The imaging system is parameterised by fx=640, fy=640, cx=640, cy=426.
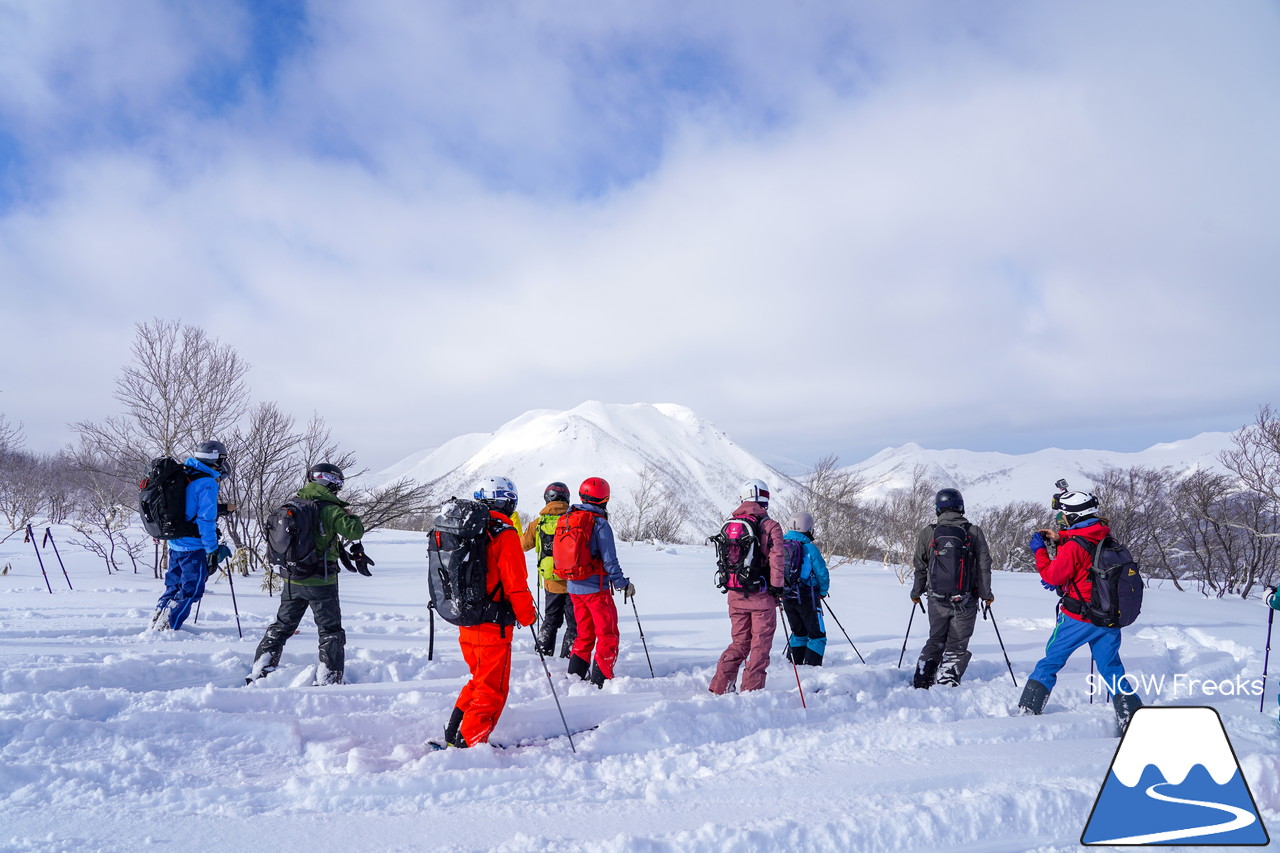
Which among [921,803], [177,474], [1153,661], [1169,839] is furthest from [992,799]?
[177,474]

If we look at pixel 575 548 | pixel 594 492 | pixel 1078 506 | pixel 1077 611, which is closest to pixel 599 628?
pixel 575 548

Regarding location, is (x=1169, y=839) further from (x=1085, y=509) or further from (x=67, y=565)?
(x=67, y=565)

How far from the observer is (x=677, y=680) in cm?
623

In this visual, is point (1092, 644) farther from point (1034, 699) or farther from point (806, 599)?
point (806, 599)

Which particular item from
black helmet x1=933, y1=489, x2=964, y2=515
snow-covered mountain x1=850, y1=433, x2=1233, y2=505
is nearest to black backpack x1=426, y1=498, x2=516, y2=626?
black helmet x1=933, y1=489, x2=964, y2=515

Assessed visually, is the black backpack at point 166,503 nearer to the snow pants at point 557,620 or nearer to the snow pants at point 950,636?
the snow pants at point 557,620

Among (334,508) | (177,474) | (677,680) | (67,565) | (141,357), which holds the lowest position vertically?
(677,680)

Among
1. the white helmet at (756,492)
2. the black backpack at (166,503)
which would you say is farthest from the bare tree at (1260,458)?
the black backpack at (166,503)

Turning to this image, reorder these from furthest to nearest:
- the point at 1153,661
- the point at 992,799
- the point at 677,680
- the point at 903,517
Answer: the point at 903,517
the point at 1153,661
the point at 677,680
the point at 992,799

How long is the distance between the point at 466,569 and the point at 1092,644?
491 centimetres

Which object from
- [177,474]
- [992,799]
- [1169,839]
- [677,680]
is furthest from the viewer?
[177,474]

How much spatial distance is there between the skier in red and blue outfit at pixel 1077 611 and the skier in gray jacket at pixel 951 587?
0.65 metres

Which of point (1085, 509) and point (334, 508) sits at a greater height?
point (334, 508)

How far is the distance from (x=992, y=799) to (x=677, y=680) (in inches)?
126
